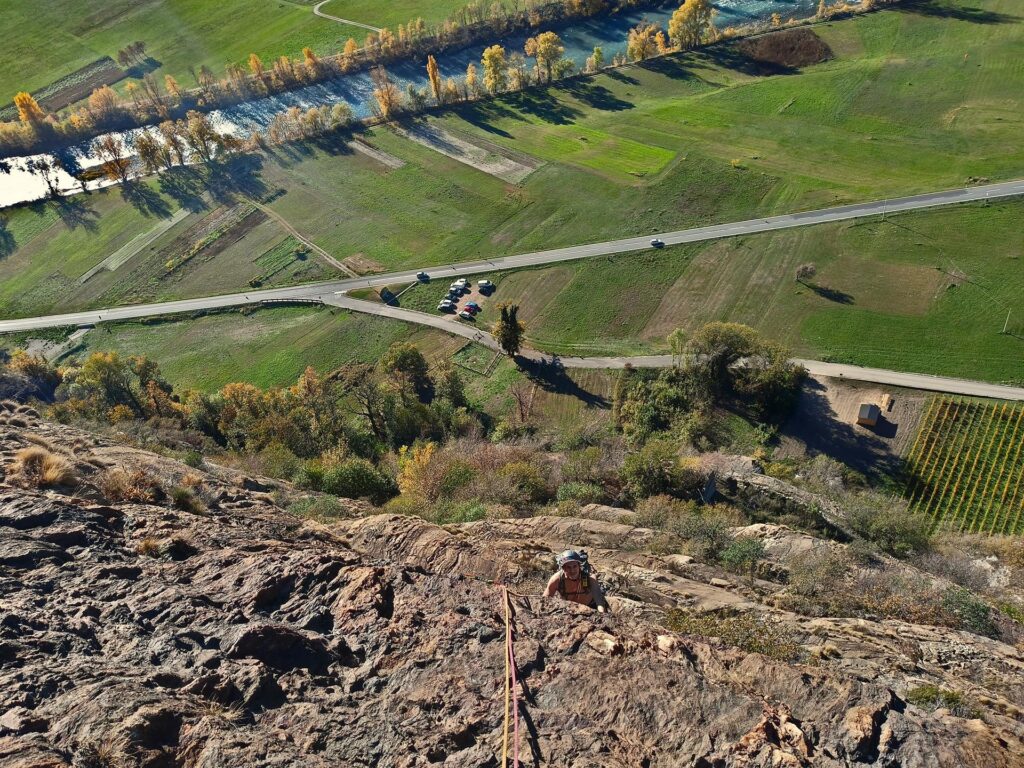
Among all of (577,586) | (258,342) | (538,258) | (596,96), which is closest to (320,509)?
(577,586)

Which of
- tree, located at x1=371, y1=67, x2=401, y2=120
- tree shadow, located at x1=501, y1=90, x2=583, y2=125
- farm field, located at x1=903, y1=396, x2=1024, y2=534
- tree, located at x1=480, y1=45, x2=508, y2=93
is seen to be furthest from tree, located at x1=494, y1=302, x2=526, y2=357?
tree, located at x1=480, y1=45, x2=508, y2=93

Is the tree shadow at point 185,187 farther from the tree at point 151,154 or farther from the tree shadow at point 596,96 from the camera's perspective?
the tree shadow at point 596,96

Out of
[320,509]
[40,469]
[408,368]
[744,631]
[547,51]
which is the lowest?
[408,368]

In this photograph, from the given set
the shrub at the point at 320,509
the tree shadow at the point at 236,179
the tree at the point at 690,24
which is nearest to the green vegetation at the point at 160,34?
the tree shadow at the point at 236,179

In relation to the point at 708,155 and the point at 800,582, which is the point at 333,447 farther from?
the point at 708,155

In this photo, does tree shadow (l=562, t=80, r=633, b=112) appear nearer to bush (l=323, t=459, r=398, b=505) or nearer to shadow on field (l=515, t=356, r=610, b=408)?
shadow on field (l=515, t=356, r=610, b=408)

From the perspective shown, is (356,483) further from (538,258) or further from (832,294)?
(832,294)
